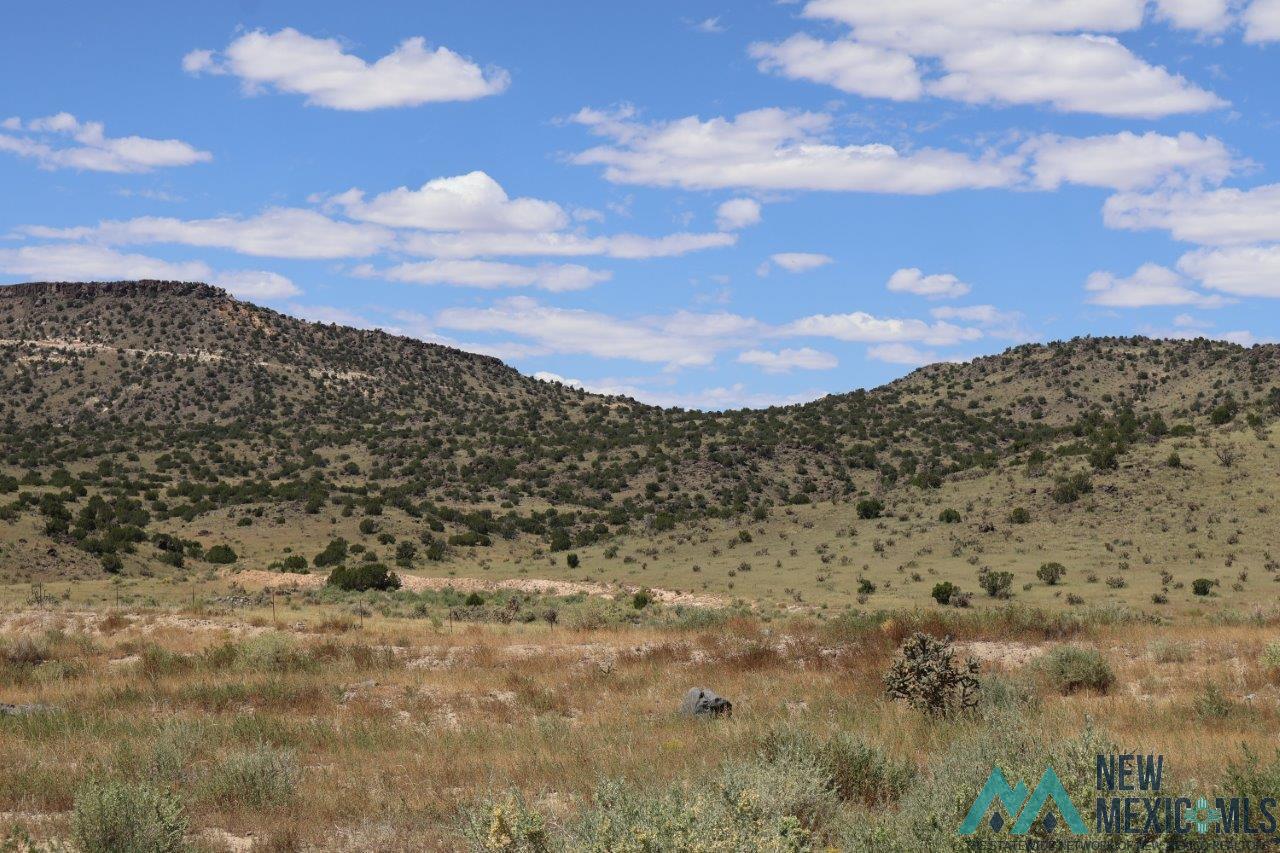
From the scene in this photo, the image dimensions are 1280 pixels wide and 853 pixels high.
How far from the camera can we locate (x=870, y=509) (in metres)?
55.8

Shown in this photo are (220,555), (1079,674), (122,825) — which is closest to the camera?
(122,825)

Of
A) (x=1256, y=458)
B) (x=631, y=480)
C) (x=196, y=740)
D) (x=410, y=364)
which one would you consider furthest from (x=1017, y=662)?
(x=410, y=364)

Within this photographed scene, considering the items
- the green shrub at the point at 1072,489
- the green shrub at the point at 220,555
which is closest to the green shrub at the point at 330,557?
the green shrub at the point at 220,555

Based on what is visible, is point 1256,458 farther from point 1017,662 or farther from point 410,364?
point 410,364

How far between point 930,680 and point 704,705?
322 cm

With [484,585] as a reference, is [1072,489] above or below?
above

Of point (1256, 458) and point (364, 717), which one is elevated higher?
point (1256, 458)

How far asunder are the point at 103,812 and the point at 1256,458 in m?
56.3

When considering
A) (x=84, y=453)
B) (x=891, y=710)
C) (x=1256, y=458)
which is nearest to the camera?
(x=891, y=710)

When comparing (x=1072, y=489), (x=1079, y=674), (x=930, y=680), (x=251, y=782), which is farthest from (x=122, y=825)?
(x=1072, y=489)

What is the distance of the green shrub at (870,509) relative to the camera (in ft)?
182

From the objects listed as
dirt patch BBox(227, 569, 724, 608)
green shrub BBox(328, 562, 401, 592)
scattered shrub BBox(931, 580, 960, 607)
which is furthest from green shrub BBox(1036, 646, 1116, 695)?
green shrub BBox(328, 562, 401, 592)

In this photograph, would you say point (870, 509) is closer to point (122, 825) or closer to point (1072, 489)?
point (1072, 489)

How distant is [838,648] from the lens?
18.8 meters
